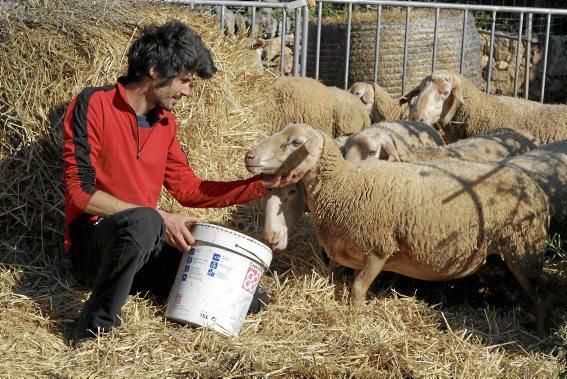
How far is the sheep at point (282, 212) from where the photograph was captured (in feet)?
18.3

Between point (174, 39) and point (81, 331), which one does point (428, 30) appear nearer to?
point (174, 39)

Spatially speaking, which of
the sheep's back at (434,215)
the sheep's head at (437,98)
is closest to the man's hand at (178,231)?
the sheep's back at (434,215)

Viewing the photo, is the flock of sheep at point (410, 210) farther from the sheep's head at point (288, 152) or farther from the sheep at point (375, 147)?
the sheep at point (375, 147)

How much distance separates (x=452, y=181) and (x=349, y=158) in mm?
979

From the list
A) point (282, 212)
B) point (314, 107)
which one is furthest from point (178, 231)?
point (314, 107)

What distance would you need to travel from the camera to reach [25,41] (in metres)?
5.80

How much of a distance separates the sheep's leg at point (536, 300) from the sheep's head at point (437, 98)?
2.96 meters

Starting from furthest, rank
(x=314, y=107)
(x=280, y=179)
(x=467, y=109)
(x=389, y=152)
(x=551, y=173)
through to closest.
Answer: (x=467, y=109), (x=314, y=107), (x=389, y=152), (x=551, y=173), (x=280, y=179)

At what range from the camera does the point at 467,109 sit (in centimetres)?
847

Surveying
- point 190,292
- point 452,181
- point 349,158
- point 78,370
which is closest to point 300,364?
point 190,292

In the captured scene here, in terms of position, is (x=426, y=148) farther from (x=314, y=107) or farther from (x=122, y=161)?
(x=122, y=161)

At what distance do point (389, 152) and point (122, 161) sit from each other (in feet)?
6.35

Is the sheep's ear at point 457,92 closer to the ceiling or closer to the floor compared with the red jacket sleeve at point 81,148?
closer to the floor

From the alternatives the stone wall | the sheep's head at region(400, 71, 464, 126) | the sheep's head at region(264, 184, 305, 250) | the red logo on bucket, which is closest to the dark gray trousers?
the red logo on bucket
